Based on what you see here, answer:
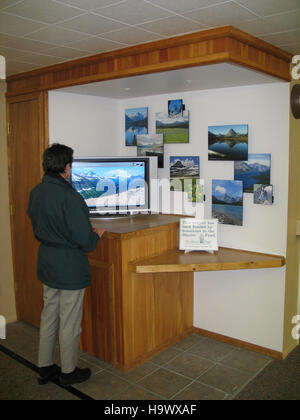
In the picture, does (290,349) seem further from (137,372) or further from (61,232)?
(61,232)

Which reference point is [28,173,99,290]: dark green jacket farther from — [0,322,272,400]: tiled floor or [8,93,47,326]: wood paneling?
[8,93,47,326]: wood paneling

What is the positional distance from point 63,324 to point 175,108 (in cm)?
214

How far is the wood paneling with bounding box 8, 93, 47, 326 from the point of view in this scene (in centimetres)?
369

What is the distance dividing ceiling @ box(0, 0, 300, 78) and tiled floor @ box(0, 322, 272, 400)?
222cm

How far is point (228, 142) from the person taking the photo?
344 cm

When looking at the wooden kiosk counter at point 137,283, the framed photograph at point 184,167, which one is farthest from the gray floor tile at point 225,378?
the framed photograph at point 184,167

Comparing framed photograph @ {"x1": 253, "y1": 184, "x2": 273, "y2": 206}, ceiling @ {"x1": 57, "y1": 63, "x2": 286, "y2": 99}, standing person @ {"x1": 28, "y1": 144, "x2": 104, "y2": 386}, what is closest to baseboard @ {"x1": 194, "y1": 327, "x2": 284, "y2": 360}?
framed photograph @ {"x1": 253, "y1": 184, "x2": 273, "y2": 206}

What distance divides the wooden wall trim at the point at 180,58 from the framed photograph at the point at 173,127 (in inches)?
35.5

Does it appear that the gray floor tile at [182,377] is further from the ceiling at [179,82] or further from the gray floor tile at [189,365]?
the ceiling at [179,82]

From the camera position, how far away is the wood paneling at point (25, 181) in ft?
12.1

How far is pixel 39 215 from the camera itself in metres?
2.68

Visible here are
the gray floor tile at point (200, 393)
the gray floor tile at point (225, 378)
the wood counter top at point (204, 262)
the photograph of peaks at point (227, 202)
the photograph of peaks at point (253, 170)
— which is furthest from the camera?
the photograph of peaks at point (227, 202)

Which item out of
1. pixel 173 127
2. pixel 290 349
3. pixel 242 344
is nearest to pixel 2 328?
pixel 242 344
